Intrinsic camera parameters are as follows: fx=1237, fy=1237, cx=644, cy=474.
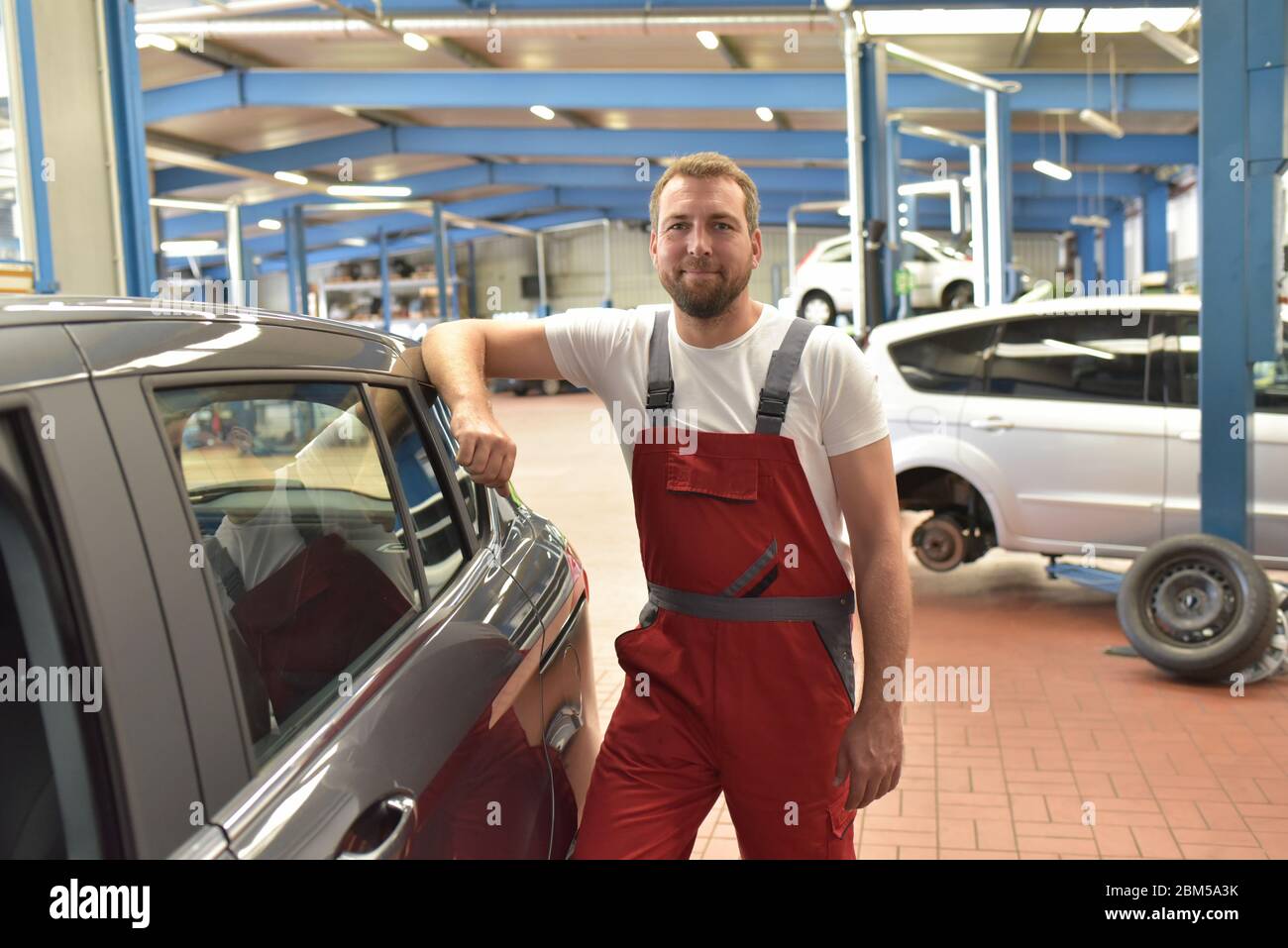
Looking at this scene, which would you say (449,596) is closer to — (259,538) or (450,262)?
(259,538)

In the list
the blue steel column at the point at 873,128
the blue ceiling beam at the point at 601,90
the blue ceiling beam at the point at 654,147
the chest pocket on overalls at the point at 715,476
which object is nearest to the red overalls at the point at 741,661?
the chest pocket on overalls at the point at 715,476

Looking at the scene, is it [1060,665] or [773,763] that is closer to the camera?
[773,763]

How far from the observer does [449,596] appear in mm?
2240

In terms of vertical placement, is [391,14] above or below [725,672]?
above

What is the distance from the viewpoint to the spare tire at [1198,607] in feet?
19.1

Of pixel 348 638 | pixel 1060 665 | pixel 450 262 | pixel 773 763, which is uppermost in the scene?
pixel 450 262

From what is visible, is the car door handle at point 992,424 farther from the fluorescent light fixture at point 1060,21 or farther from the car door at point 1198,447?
the fluorescent light fixture at point 1060,21

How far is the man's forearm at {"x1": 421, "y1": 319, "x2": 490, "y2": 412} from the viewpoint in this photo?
2.35 meters

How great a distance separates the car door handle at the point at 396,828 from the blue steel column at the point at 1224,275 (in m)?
5.58

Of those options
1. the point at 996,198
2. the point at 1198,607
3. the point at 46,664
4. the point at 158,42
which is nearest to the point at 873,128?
the point at 996,198

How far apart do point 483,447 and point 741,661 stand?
2.19 feet

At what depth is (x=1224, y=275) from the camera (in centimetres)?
616
